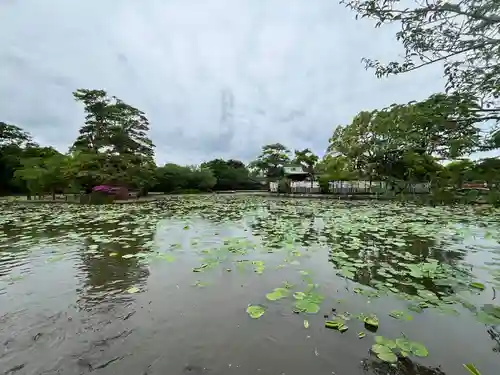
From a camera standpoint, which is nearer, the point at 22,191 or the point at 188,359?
the point at 188,359

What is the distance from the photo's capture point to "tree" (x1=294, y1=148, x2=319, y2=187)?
30.2 meters

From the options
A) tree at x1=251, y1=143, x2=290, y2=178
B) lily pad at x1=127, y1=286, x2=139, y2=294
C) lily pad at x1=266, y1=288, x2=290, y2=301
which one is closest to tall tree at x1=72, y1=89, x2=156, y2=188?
lily pad at x1=127, y1=286, x2=139, y2=294

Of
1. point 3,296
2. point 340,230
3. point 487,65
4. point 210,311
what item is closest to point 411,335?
point 210,311

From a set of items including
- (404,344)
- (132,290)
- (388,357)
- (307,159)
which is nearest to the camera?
(388,357)

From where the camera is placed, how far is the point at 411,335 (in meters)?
1.99

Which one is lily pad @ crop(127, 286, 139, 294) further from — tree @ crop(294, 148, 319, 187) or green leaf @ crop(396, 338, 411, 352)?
tree @ crop(294, 148, 319, 187)

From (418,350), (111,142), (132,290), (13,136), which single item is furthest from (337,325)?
(13,136)

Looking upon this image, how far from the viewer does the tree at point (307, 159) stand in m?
30.2

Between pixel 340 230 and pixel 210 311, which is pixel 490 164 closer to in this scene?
pixel 210 311

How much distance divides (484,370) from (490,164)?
1226 mm

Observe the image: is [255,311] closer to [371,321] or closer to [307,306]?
[307,306]

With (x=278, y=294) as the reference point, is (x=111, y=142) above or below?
above

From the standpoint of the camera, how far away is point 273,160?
113 feet

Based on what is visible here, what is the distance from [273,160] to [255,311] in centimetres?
3246
